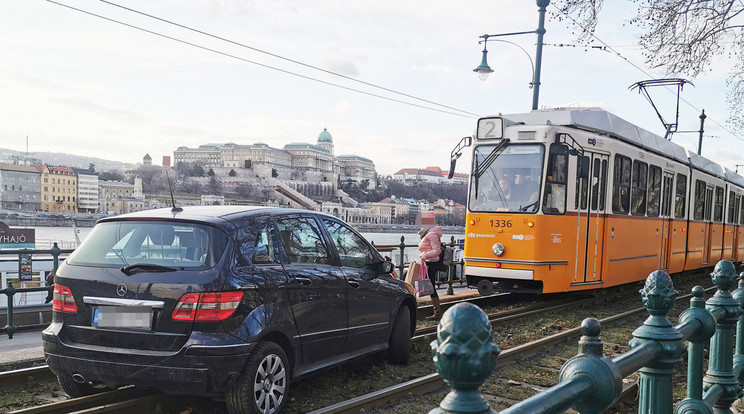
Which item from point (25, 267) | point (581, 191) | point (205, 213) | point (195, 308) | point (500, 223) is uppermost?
point (581, 191)

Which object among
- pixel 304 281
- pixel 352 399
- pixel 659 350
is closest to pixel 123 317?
pixel 304 281

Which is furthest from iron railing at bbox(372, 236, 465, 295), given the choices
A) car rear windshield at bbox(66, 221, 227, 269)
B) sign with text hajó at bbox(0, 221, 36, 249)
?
sign with text hajó at bbox(0, 221, 36, 249)

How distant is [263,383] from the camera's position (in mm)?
5121

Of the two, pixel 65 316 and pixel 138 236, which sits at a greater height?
pixel 138 236

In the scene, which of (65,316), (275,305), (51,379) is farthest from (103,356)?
(51,379)

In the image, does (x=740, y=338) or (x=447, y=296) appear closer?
(x=740, y=338)

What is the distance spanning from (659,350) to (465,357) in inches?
57.0

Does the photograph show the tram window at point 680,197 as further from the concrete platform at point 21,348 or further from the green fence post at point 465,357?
the green fence post at point 465,357

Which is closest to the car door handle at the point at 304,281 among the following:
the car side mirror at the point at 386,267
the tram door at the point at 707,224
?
the car side mirror at the point at 386,267

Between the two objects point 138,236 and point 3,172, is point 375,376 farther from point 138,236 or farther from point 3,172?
point 3,172

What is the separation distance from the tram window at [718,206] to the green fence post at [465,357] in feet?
66.6

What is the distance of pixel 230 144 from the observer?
180m

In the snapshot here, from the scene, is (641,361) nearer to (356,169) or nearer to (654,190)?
(654,190)

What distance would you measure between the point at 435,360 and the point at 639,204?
13.5 metres
